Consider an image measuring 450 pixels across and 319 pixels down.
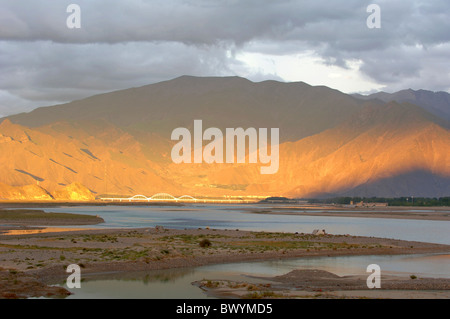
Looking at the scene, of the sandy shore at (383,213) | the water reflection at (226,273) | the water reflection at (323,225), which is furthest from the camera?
the sandy shore at (383,213)

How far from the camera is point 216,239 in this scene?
57.4 metres

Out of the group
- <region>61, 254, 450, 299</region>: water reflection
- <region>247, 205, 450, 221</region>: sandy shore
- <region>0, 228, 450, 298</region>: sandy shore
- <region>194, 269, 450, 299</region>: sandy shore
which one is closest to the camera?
<region>194, 269, 450, 299</region>: sandy shore

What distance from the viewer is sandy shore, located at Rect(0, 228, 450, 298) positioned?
33.3 m

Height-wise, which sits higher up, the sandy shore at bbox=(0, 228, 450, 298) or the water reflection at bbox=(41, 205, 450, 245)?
the sandy shore at bbox=(0, 228, 450, 298)

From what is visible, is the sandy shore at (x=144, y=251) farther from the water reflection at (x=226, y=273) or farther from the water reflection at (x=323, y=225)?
the water reflection at (x=323, y=225)

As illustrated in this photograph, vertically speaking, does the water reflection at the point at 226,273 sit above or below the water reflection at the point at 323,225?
above

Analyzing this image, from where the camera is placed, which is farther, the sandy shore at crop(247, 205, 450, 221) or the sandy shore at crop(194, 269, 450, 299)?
the sandy shore at crop(247, 205, 450, 221)

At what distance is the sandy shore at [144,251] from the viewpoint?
33.3 meters

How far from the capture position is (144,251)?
43.4 m

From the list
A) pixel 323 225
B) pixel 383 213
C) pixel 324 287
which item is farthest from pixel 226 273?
pixel 383 213

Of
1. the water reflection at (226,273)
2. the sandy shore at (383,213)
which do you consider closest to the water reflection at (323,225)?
the sandy shore at (383,213)

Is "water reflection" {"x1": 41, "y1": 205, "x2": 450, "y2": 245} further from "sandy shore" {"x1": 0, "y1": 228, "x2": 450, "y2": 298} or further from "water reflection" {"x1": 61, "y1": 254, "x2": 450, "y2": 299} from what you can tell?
"water reflection" {"x1": 61, "y1": 254, "x2": 450, "y2": 299}

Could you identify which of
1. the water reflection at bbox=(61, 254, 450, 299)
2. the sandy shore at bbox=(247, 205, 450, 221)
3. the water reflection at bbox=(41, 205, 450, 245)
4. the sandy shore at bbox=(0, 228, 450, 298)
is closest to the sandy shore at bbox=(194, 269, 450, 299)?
the water reflection at bbox=(61, 254, 450, 299)
